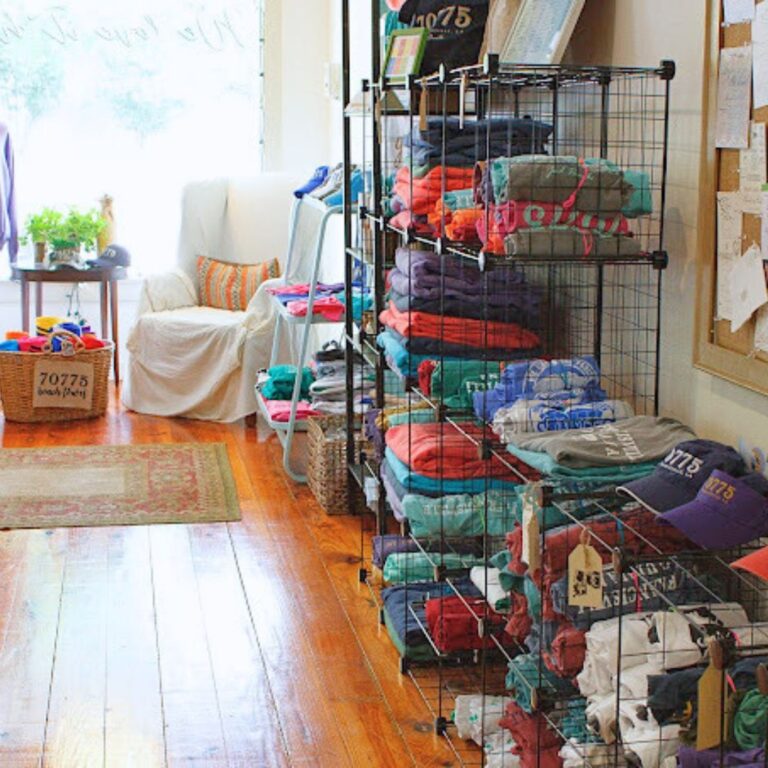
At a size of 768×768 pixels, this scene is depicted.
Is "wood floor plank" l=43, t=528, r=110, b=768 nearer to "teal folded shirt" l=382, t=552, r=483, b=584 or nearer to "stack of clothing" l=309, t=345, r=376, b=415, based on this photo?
"teal folded shirt" l=382, t=552, r=483, b=584

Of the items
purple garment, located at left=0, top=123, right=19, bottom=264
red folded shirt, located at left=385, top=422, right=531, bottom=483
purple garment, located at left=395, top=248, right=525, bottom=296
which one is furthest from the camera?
purple garment, located at left=0, top=123, right=19, bottom=264

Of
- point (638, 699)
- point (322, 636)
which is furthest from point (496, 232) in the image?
point (322, 636)

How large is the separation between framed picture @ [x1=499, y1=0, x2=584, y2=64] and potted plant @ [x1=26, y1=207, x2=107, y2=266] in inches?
137

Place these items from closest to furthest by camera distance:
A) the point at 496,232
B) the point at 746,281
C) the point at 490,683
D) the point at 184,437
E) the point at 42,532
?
the point at 746,281 < the point at 496,232 < the point at 490,683 < the point at 42,532 < the point at 184,437

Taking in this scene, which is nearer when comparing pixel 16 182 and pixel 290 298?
pixel 290 298

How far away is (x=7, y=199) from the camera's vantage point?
21.5 ft

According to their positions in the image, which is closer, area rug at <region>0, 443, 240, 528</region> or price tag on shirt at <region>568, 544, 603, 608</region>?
price tag on shirt at <region>568, 544, 603, 608</region>

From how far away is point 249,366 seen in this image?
5.83 meters

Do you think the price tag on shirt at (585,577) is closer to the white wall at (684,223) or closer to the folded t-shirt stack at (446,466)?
the white wall at (684,223)

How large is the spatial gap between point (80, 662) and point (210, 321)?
2.77 meters

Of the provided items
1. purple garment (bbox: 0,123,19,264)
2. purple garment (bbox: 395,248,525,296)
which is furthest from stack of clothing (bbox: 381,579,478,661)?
purple garment (bbox: 0,123,19,264)

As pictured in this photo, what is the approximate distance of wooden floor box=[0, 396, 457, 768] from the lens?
2.93m

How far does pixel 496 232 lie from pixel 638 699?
3.16ft

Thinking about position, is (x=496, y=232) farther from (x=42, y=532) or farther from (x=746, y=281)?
(x=42, y=532)
